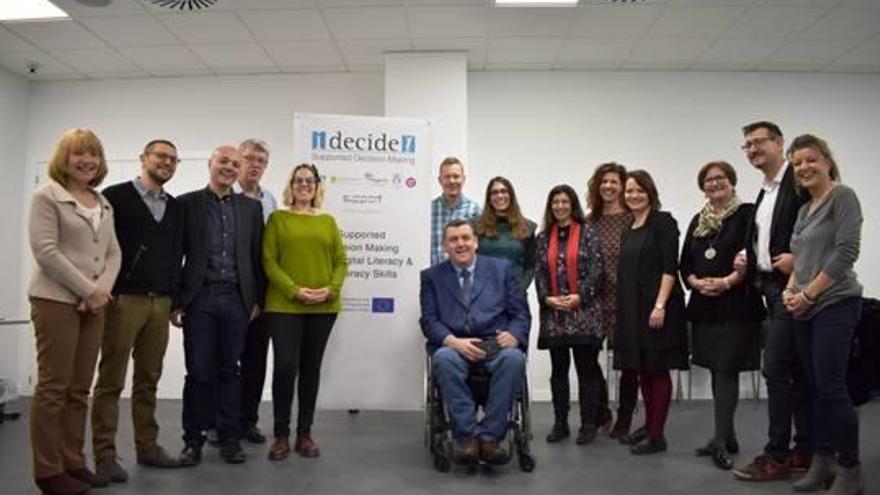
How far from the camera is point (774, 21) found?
493 cm

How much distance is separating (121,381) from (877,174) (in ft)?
21.7

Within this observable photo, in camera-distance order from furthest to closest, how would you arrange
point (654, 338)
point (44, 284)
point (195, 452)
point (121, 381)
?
point (654, 338)
point (195, 452)
point (121, 381)
point (44, 284)

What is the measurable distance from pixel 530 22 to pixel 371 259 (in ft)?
7.92

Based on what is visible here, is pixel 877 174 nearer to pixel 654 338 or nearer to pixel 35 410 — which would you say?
pixel 654 338

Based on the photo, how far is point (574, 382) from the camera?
5.72 meters

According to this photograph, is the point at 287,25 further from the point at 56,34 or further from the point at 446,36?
the point at 56,34

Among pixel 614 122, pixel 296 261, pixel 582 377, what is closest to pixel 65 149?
pixel 296 261

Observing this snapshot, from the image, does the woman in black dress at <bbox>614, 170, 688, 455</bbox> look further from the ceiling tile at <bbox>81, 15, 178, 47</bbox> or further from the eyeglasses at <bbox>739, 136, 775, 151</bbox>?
the ceiling tile at <bbox>81, 15, 178, 47</bbox>

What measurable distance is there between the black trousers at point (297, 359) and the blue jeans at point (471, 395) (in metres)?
0.67

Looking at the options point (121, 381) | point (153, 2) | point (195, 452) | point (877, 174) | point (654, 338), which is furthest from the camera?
point (877, 174)

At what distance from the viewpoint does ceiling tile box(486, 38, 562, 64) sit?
529 cm

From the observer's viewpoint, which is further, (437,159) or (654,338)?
(437,159)

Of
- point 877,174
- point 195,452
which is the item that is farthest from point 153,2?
point 877,174

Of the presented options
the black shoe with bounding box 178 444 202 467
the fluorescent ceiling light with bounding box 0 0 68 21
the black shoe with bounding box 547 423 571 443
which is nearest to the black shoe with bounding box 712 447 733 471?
the black shoe with bounding box 547 423 571 443
